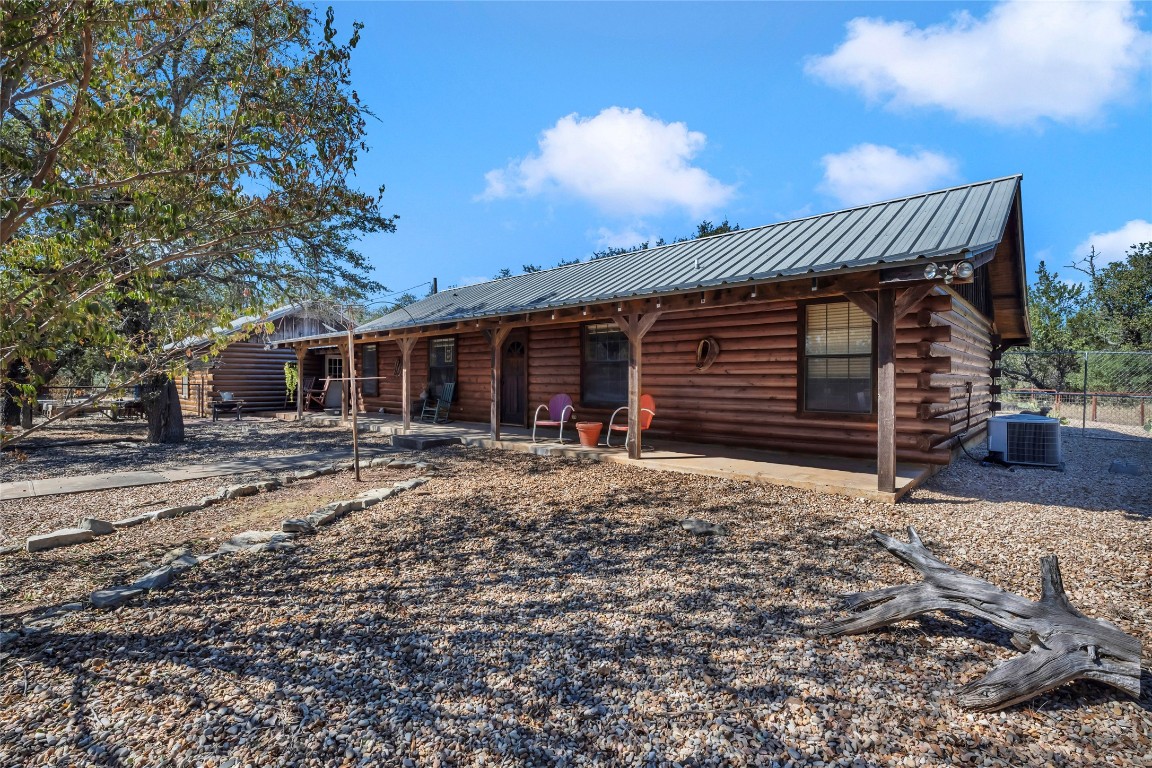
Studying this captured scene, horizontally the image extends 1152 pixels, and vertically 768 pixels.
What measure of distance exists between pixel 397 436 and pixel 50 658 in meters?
7.49

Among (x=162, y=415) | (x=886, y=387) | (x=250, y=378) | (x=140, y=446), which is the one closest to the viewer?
(x=886, y=387)

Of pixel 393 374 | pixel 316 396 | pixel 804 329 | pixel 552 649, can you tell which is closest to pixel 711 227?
pixel 393 374

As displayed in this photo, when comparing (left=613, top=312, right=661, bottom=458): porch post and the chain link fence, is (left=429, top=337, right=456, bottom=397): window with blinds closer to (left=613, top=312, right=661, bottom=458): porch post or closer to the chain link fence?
(left=613, top=312, right=661, bottom=458): porch post

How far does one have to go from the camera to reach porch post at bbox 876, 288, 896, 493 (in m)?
5.32

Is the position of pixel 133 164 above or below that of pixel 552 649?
above

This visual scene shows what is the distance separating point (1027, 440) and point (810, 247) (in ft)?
14.8

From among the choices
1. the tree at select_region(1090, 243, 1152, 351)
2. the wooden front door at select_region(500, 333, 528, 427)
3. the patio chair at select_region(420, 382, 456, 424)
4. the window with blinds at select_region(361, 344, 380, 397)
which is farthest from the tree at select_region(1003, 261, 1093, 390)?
the window with blinds at select_region(361, 344, 380, 397)

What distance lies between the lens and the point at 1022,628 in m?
2.56

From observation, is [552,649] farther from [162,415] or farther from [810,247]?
[162,415]

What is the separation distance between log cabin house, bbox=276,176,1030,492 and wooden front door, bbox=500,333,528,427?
106mm

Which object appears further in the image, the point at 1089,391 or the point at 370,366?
the point at 1089,391

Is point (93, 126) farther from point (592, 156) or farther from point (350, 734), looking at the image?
point (592, 156)

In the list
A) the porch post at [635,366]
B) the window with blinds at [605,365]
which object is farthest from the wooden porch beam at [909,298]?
the window with blinds at [605,365]

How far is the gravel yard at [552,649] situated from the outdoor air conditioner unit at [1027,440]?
3102 millimetres
